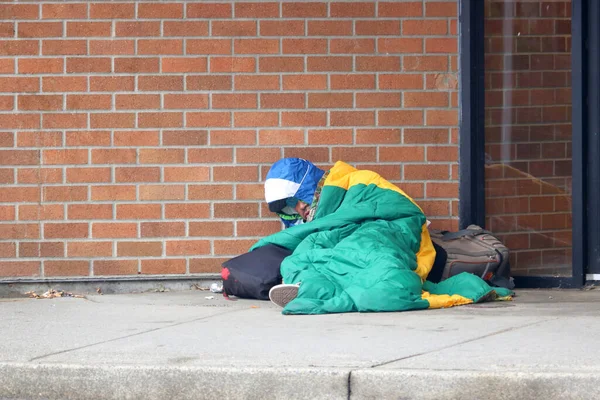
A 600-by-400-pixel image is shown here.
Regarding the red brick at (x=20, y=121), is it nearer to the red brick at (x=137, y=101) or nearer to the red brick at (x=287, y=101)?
the red brick at (x=137, y=101)

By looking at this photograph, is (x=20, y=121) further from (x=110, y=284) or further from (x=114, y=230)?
(x=110, y=284)

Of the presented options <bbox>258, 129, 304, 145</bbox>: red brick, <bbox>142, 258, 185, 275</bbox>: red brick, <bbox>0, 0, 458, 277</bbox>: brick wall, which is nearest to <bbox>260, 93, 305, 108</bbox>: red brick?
<bbox>0, 0, 458, 277</bbox>: brick wall

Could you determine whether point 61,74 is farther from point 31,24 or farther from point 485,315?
point 485,315

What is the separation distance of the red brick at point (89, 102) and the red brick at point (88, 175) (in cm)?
39

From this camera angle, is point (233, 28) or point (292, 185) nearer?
point (292, 185)

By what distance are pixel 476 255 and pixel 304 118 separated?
4.57 feet

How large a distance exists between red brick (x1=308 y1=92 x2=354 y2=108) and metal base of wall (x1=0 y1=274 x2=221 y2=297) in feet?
4.18

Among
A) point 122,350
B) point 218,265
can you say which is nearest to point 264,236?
point 218,265

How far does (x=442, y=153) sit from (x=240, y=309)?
5.77 ft

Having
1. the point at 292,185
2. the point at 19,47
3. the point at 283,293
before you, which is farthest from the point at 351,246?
the point at 19,47

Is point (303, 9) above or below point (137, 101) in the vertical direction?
above

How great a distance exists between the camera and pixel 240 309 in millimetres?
5793

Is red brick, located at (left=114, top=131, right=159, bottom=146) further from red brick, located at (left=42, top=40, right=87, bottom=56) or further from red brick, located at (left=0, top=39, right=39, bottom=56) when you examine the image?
red brick, located at (left=0, top=39, right=39, bottom=56)

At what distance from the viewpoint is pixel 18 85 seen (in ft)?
21.5
